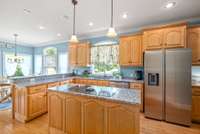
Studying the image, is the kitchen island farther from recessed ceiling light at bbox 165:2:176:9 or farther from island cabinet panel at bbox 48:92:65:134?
recessed ceiling light at bbox 165:2:176:9

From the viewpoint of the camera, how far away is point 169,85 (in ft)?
10.7

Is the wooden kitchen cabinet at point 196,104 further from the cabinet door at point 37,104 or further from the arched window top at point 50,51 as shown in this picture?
the arched window top at point 50,51

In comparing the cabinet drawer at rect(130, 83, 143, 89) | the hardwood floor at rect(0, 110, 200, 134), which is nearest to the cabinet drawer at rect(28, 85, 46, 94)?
the hardwood floor at rect(0, 110, 200, 134)

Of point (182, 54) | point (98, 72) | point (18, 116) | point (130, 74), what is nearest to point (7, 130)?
point (18, 116)

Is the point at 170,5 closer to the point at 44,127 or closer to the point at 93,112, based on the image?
the point at 93,112

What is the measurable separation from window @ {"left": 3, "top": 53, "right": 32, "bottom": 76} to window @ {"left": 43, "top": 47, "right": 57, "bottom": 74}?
1.13 m

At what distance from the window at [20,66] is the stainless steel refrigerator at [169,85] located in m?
5.87

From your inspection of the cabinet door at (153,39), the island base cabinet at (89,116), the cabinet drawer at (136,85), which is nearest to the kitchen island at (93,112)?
the island base cabinet at (89,116)

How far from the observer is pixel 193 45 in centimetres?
344

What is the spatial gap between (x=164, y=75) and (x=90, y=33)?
3416 millimetres

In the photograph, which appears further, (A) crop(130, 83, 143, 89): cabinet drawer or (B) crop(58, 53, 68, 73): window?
(B) crop(58, 53, 68, 73): window

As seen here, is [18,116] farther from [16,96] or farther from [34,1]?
[34,1]

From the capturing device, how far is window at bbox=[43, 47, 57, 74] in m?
7.30

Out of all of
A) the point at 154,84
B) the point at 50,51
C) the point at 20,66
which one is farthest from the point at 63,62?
the point at 154,84
